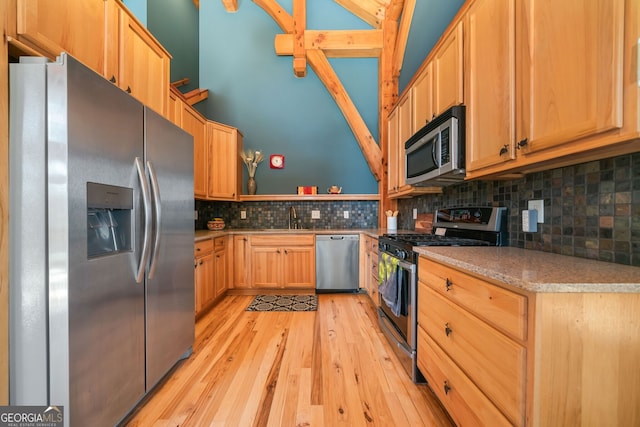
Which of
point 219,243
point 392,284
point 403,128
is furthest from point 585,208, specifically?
point 219,243

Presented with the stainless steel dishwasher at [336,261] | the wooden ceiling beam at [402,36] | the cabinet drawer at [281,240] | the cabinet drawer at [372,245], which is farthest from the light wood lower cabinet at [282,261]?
the wooden ceiling beam at [402,36]

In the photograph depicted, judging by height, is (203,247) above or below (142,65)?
below

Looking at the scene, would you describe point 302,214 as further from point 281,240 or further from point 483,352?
point 483,352

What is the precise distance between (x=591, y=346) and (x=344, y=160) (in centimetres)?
351

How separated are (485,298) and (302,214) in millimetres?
3165

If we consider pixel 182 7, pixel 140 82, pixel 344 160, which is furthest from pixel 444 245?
pixel 182 7

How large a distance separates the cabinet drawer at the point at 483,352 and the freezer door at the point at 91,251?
1.58 metres

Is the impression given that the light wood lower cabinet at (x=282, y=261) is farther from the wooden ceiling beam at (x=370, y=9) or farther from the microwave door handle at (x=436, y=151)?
the wooden ceiling beam at (x=370, y=9)

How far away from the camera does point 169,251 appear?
1732 millimetres

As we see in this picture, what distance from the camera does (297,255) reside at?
351 cm

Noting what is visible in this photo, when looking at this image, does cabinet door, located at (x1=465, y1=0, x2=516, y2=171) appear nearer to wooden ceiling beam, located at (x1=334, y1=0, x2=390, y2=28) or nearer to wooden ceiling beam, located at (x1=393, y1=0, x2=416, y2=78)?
wooden ceiling beam, located at (x1=393, y1=0, x2=416, y2=78)

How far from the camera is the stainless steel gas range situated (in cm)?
173

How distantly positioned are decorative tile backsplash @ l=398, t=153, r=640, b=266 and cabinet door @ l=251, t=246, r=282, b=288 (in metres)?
2.57

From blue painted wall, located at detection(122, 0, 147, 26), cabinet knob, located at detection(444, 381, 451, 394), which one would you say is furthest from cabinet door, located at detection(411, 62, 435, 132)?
blue painted wall, located at detection(122, 0, 147, 26)
